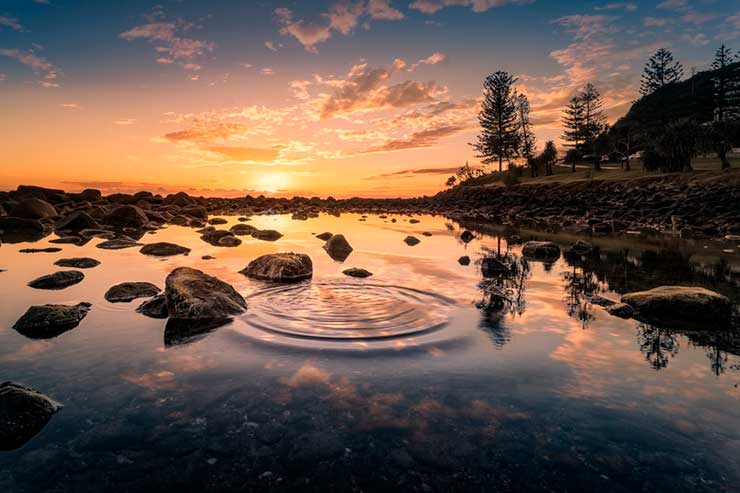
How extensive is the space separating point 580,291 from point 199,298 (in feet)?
29.2

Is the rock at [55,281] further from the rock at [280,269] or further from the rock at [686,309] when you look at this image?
the rock at [686,309]

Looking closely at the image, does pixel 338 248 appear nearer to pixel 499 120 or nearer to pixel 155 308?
pixel 155 308

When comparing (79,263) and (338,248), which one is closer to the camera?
(79,263)

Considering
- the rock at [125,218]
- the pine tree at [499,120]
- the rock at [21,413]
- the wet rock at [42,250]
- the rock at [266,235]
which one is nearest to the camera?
the rock at [21,413]

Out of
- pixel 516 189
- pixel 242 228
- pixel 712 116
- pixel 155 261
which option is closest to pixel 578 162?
pixel 712 116

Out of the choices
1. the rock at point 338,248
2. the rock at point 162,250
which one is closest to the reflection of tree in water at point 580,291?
the rock at point 338,248

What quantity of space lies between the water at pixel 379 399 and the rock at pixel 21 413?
150 mm

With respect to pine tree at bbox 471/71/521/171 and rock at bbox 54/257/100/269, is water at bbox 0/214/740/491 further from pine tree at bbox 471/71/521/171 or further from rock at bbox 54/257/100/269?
pine tree at bbox 471/71/521/171

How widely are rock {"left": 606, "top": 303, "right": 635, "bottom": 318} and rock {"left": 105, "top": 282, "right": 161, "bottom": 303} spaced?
32.6 ft

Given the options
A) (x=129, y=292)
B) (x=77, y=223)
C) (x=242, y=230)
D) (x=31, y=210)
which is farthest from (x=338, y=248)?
(x=31, y=210)

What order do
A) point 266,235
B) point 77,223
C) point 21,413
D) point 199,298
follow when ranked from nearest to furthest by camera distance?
1. point 21,413
2. point 199,298
3. point 266,235
4. point 77,223

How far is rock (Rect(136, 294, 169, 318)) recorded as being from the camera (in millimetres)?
7516

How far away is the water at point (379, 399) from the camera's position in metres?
3.35

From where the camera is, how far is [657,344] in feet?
20.8
